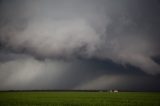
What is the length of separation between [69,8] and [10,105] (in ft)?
11.2

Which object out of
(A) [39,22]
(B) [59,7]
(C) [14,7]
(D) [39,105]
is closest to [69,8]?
(B) [59,7]

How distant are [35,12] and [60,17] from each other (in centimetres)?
80

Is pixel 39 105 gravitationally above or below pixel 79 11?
below

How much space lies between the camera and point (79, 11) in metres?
8.74

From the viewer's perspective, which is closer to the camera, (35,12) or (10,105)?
(10,105)

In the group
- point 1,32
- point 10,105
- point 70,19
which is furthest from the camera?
point 70,19

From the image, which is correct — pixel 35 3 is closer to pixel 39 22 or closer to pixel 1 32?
pixel 39 22

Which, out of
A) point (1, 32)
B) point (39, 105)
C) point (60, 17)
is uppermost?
point (60, 17)

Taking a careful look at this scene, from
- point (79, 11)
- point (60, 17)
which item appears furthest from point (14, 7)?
point (79, 11)

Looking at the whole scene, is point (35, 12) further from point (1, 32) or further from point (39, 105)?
point (39, 105)

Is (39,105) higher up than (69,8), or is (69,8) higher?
(69,8)

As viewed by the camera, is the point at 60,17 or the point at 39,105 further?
the point at 60,17

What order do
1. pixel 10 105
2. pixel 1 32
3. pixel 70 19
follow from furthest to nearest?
pixel 70 19 < pixel 1 32 < pixel 10 105

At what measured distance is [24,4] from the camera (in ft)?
27.8
